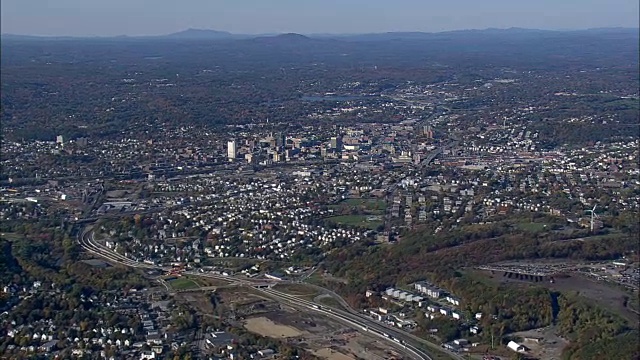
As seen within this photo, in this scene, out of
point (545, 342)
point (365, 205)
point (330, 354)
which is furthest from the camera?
point (365, 205)

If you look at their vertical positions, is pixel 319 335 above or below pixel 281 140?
above

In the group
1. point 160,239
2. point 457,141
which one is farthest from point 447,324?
point 457,141

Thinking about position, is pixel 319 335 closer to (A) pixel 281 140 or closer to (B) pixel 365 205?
(B) pixel 365 205

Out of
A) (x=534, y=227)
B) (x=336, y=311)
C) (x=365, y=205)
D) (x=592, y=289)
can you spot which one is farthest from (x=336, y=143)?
(x=336, y=311)

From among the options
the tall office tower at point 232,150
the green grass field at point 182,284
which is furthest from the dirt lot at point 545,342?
the tall office tower at point 232,150

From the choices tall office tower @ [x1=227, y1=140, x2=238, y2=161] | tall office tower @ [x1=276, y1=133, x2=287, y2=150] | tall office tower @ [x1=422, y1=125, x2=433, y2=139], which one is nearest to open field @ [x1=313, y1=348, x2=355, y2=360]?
tall office tower @ [x1=227, y1=140, x2=238, y2=161]

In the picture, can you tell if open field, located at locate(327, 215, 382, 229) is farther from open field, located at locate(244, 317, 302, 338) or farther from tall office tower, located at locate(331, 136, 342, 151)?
tall office tower, located at locate(331, 136, 342, 151)
